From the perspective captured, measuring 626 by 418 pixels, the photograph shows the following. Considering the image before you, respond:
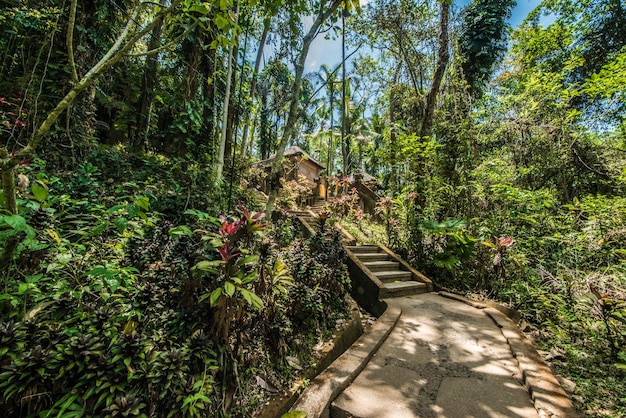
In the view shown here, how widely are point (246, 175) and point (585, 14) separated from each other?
14.6 meters

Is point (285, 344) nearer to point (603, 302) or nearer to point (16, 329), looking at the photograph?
point (16, 329)

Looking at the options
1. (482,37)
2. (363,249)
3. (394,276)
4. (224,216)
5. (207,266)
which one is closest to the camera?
(207,266)

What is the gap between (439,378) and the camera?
2627 mm

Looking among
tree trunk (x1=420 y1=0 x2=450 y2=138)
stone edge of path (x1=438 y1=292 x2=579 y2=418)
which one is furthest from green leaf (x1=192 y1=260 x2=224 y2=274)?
tree trunk (x1=420 y1=0 x2=450 y2=138)

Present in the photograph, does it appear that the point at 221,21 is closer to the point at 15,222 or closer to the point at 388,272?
the point at 15,222

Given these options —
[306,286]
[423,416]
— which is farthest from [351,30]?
[423,416]

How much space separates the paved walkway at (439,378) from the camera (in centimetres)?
217

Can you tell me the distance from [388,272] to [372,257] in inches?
25.6

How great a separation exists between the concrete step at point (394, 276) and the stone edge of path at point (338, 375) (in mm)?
1908

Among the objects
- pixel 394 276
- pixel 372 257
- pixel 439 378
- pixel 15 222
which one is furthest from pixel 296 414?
pixel 372 257

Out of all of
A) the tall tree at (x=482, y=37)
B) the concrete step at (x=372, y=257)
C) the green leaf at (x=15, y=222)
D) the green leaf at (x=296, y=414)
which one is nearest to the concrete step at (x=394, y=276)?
the concrete step at (x=372, y=257)

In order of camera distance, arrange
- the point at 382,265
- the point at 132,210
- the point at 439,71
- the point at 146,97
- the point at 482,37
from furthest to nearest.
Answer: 1. the point at 482,37
2. the point at 146,97
3. the point at 439,71
4. the point at 382,265
5. the point at 132,210

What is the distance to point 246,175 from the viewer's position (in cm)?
968

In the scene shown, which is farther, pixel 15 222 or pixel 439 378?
pixel 439 378
